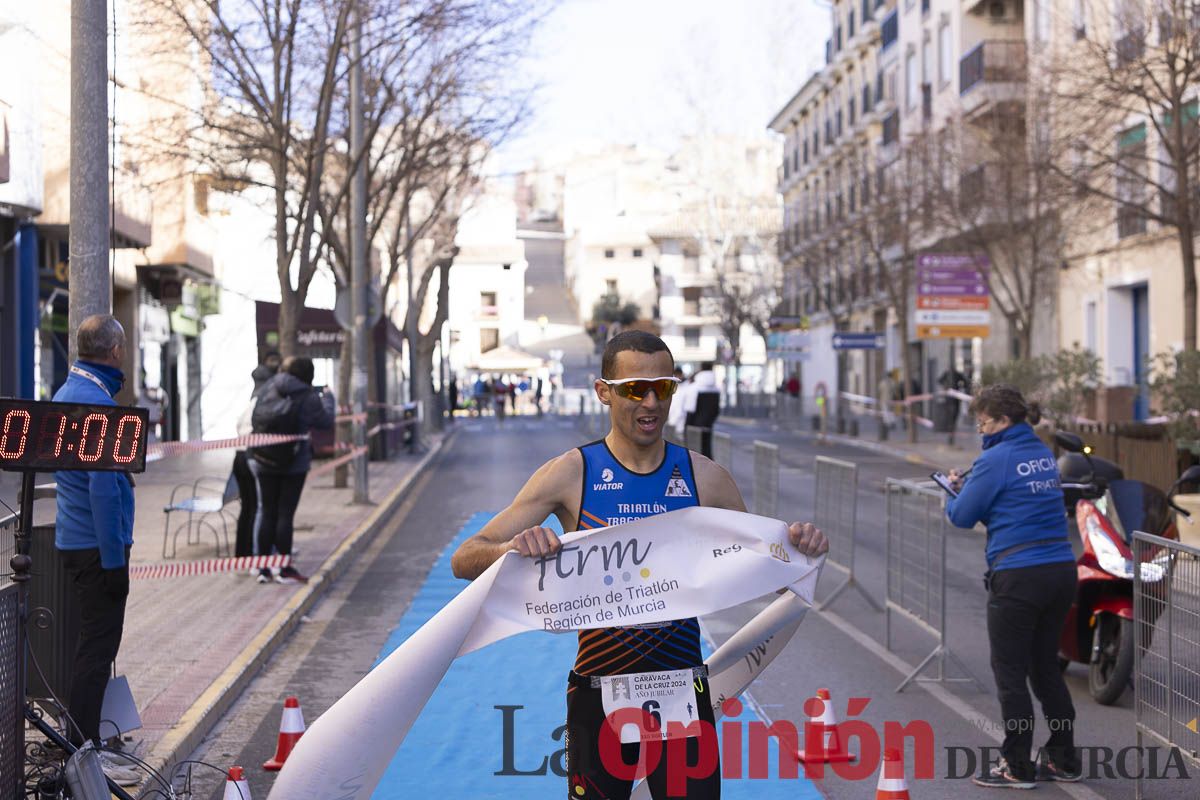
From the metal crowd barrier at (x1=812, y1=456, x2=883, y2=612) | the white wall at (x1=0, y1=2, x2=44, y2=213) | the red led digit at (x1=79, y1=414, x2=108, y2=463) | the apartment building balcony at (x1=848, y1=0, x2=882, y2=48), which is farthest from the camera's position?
the apartment building balcony at (x1=848, y1=0, x2=882, y2=48)

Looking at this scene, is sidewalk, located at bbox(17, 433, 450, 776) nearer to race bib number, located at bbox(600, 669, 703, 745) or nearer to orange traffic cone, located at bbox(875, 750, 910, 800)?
orange traffic cone, located at bbox(875, 750, 910, 800)

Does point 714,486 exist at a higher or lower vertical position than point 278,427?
higher

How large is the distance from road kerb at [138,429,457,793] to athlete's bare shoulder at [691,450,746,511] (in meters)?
3.31

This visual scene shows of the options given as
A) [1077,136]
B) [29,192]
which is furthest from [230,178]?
[1077,136]

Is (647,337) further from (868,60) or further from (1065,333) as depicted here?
(868,60)

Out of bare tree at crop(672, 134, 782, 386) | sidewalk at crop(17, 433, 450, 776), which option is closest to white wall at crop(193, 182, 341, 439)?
sidewalk at crop(17, 433, 450, 776)

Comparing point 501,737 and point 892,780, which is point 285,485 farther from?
point 892,780

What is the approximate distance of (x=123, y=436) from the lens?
584 cm

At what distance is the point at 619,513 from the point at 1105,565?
4888 mm

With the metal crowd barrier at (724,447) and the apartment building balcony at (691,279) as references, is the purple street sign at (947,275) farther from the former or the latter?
the apartment building balcony at (691,279)

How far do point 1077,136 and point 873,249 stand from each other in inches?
709

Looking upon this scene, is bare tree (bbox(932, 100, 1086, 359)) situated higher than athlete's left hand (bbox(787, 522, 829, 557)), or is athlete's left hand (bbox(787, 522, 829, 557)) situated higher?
bare tree (bbox(932, 100, 1086, 359))

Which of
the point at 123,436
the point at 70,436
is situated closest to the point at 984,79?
the point at 123,436

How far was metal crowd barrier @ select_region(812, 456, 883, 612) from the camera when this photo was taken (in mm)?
12195
